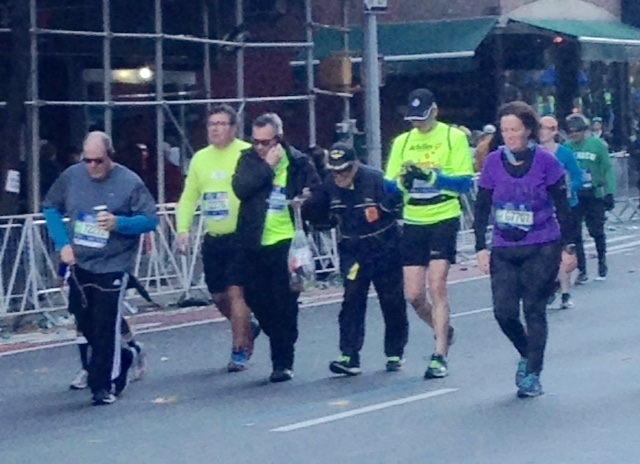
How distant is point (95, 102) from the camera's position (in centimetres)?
2045

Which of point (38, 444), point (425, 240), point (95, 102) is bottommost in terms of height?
point (38, 444)

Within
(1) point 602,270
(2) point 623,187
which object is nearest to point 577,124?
(1) point 602,270

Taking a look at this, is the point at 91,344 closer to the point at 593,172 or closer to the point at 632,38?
the point at 593,172

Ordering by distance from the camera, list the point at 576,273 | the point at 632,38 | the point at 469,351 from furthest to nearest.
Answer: the point at 632,38, the point at 576,273, the point at 469,351

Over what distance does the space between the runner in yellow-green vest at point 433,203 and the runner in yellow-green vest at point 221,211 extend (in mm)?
1189

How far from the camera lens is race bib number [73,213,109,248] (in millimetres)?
10891

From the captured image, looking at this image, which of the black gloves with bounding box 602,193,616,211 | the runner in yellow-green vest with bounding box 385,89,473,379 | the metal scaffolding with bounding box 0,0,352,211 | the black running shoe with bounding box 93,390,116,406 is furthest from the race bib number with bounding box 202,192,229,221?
the black gloves with bounding box 602,193,616,211

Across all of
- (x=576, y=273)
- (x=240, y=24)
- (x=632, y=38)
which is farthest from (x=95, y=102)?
(x=632, y=38)

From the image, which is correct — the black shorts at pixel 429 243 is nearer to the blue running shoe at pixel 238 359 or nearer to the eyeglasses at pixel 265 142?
the eyeglasses at pixel 265 142

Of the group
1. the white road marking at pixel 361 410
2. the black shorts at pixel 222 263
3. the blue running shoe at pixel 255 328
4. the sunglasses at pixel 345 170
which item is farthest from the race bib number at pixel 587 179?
the white road marking at pixel 361 410

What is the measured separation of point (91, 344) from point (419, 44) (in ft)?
70.3

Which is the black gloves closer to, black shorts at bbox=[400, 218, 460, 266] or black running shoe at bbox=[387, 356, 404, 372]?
black running shoe at bbox=[387, 356, 404, 372]

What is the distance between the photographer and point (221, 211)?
39.3ft

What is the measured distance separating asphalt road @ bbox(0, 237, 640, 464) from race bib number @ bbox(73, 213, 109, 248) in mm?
1057
